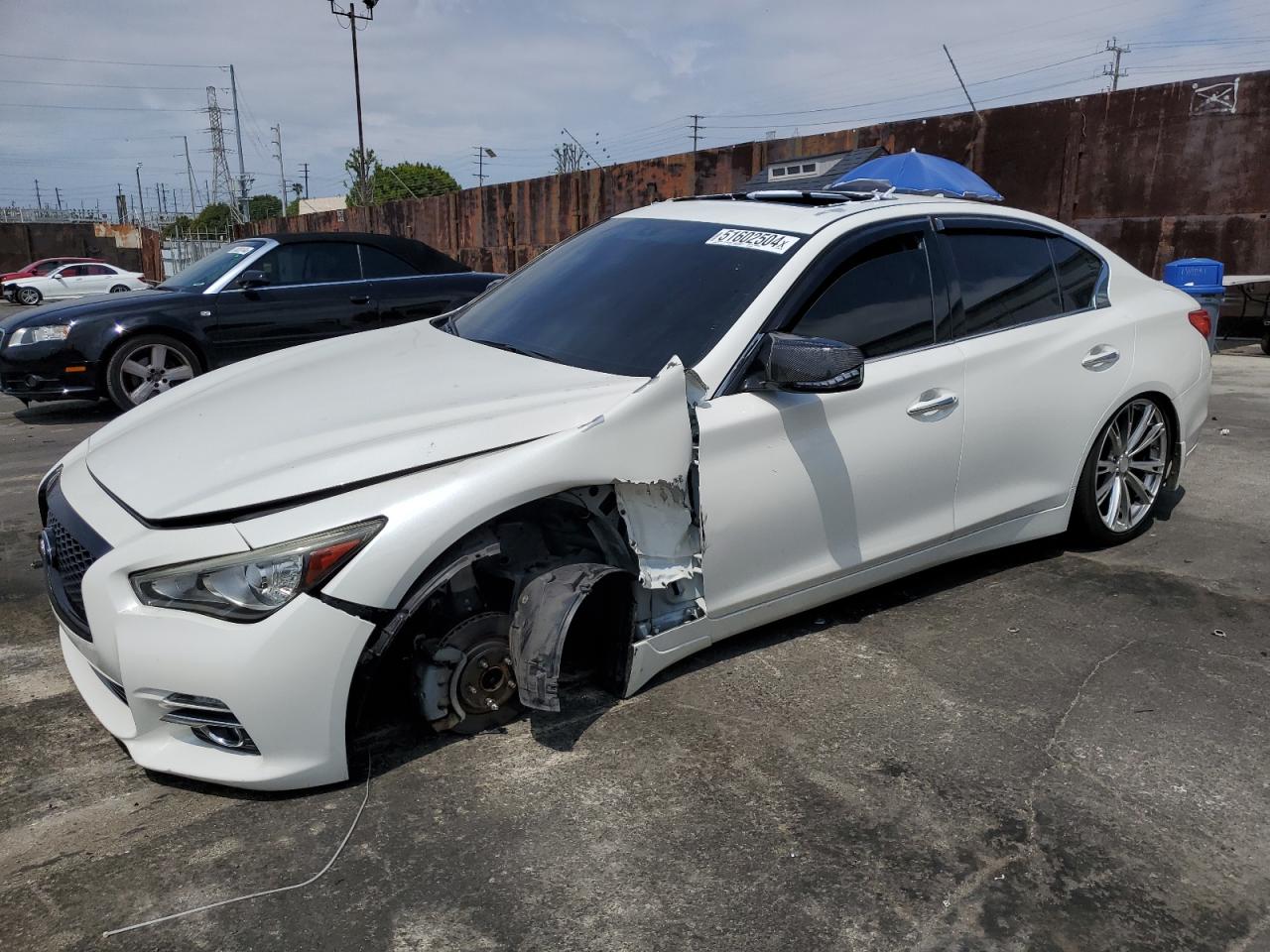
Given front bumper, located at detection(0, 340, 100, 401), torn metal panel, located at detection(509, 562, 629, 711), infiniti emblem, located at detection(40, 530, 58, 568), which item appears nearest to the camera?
torn metal panel, located at detection(509, 562, 629, 711)

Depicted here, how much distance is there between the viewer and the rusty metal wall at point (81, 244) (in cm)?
3806

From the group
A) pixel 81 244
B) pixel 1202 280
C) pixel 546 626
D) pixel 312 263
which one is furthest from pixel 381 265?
pixel 81 244

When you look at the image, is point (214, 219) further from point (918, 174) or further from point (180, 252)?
point (918, 174)

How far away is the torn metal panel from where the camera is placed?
8.65ft

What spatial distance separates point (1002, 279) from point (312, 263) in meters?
6.17

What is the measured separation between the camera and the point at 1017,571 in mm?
4297

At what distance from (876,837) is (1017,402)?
1954 millimetres

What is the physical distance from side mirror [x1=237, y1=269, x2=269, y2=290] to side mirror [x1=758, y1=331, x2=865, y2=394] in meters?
6.31

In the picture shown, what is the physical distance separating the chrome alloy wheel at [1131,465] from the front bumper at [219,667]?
10.9 feet

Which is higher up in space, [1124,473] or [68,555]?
[68,555]

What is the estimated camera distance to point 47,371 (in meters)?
7.61

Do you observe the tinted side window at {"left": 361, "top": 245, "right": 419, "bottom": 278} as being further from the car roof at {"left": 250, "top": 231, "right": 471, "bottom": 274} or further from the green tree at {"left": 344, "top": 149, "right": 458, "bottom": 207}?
the green tree at {"left": 344, "top": 149, "right": 458, "bottom": 207}

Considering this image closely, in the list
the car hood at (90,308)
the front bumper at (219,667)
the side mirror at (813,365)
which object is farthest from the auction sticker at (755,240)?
the car hood at (90,308)

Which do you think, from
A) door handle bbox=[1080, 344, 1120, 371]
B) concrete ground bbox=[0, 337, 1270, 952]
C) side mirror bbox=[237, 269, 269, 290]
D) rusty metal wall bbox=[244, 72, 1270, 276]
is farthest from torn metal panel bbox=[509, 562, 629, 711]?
rusty metal wall bbox=[244, 72, 1270, 276]
